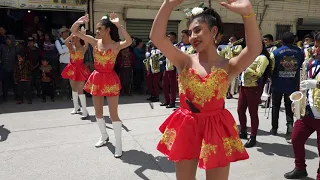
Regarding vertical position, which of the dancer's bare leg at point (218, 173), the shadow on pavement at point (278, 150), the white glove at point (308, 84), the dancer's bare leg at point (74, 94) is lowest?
the shadow on pavement at point (278, 150)

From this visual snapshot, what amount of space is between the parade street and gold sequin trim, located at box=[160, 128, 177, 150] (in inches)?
60.9

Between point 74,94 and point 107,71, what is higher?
point 107,71

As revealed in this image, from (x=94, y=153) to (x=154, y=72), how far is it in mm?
4440

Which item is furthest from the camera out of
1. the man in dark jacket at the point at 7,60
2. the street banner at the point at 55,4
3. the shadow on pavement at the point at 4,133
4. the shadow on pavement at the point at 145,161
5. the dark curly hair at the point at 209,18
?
the street banner at the point at 55,4

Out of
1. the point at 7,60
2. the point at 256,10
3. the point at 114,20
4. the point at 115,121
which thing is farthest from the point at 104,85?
the point at 256,10

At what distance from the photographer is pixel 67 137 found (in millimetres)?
5133

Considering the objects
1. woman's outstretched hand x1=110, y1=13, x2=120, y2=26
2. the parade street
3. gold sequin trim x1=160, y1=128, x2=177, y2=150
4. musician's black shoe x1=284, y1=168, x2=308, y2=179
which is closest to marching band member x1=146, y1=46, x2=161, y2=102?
the parade street

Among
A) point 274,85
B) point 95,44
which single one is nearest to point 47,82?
point 95,44

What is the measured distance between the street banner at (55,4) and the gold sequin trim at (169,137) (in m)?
8.55

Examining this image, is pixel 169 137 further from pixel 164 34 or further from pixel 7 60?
pixel 7 60

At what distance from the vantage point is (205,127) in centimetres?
209

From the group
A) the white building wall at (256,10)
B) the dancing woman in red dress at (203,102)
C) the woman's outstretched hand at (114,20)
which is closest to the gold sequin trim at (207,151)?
the dancing woman in red dress at (203,102)

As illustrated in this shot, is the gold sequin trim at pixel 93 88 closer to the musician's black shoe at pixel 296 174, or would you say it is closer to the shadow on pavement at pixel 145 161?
the shadow on pavement at pixel 145 161

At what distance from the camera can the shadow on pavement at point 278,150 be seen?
434 cm
